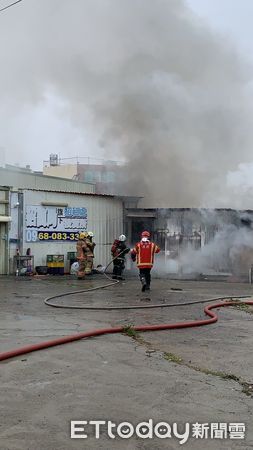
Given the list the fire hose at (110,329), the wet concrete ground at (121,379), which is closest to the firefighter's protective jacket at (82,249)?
the fire hose at (110,329)

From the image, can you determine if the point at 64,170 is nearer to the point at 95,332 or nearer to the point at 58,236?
the point at 58,236

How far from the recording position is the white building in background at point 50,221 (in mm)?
17141

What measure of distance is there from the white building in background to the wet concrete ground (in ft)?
28.9

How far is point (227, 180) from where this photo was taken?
1916 cm

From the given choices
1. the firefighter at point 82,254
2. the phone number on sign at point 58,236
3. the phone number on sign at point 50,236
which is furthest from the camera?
the phone number on sign at point 58,236

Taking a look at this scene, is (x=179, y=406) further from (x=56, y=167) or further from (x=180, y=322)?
(x=56, y=167)

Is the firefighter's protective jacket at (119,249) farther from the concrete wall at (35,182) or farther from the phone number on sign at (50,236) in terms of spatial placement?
the concrete wall at (35,182)

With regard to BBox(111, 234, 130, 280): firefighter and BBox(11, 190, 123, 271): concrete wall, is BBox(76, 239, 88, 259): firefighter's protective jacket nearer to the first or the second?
BBox(111, 234, 130, 280): firefighter

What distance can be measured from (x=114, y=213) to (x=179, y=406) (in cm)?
1577

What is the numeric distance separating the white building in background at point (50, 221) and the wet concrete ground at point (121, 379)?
28.9 ft

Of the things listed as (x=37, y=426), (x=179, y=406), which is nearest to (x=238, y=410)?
(x=179, y=406)

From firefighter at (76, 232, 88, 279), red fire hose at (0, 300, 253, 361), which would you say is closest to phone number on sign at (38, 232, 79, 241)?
firefighter at (76, 232, 88, 279)

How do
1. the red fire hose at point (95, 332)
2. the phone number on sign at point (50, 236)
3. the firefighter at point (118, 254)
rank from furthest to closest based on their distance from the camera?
the phone number on sign at point (50, 236)
the firefighter at point (118, 254)
the red fire hose at point (95, 332)

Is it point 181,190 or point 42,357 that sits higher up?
point 181,190
